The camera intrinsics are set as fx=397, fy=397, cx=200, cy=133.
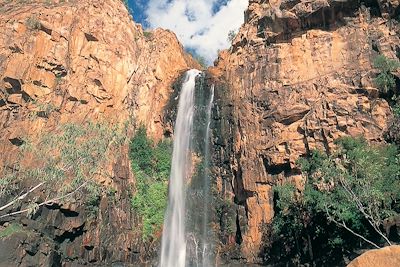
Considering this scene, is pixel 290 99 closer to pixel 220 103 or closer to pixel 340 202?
pixel 220 103

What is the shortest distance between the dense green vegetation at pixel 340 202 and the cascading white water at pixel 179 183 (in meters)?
8.02

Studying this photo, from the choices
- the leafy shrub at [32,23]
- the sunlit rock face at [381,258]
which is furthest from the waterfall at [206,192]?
the sunlit rock face at [381,258]

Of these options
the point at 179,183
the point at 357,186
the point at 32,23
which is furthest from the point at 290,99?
the point at 32,23

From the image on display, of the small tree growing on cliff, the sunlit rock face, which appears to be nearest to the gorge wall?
the small tree growing on cliff

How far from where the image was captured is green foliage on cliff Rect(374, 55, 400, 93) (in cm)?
2797

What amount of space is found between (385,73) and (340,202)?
10462mm

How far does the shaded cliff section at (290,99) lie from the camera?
95.1ft

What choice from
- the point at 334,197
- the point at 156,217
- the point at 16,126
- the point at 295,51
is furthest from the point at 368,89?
the point at 16,126

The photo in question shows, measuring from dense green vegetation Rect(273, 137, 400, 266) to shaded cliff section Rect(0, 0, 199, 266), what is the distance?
1146 cm

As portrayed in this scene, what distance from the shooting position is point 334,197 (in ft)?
80.8

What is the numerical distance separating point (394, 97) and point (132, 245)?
22563 millimetres

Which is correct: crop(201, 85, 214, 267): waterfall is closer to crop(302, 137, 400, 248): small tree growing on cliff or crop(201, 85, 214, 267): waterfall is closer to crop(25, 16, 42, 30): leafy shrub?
crop(302, 137, 400, 248): small tree growing on cliff

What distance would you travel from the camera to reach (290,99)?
31453mm

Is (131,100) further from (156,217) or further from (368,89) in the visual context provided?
(368,89)
